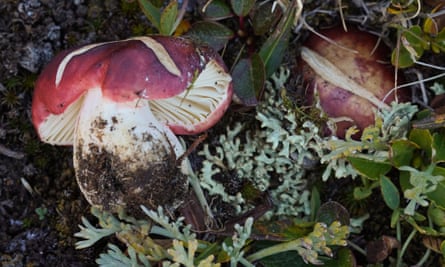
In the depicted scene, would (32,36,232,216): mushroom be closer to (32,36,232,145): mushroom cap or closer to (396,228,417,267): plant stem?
(32,36,232,145): mushroom cap

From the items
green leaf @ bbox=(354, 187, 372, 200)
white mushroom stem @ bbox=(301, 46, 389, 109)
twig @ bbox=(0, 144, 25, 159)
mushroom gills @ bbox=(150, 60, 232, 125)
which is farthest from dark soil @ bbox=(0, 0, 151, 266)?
green leaf @ bbox=(354, 187, 372, 200)

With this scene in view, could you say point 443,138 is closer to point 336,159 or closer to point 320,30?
point 336,159

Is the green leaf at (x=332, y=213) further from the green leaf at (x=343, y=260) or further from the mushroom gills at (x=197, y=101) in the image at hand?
the mushroom gills at (x=197, y=101)

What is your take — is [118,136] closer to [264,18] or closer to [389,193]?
[264,18]

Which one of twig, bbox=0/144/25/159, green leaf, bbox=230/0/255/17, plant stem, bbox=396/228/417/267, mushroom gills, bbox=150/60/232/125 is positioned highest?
green leaf, bbox=230/0/255/17

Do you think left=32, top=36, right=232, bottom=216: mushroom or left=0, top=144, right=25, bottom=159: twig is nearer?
left=32, top=36, right=232, bottom=216: mushroom

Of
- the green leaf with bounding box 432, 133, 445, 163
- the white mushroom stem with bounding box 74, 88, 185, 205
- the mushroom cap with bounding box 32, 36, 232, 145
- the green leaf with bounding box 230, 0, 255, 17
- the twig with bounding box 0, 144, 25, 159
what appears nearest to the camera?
the mushroom cap with bounding box 32, 36, 232, 145

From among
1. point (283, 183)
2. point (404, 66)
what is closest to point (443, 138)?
point (404, 66)
